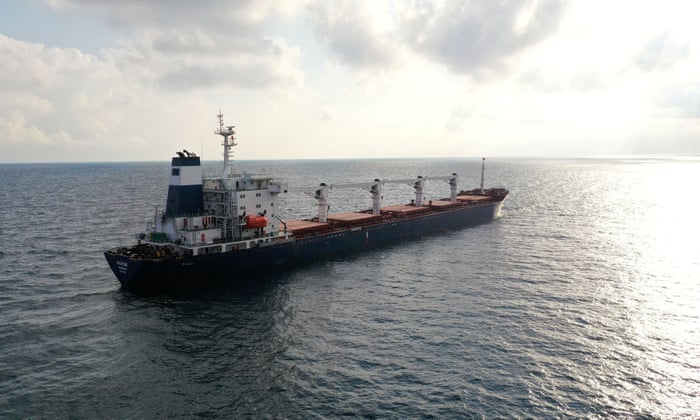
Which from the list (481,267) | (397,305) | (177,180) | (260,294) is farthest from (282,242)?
(481,267)

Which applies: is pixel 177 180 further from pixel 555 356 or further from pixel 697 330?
pixel 697 330

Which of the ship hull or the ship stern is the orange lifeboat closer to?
the ship hull

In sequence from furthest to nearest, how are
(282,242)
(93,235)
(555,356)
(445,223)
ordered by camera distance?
(445,223) → (93,235) → (282,242) → (555,356)

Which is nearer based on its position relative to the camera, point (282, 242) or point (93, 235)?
point (282, 242)

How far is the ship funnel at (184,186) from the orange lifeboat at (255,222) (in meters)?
5.64

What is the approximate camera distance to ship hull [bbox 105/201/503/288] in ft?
129

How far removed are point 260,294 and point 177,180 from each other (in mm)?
16633

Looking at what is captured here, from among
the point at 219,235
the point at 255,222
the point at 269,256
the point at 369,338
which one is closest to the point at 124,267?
the point at 219,235

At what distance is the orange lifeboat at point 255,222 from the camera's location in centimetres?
4631

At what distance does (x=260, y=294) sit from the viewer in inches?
1572

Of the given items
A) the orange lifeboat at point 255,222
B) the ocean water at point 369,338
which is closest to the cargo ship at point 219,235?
the orange lifeboat at point 255,222

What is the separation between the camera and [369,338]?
1199 inches

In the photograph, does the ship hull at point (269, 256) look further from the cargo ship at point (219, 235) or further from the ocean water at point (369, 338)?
the ocean water at point (369, 338)

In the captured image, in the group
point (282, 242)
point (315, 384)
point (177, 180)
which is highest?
point (177, 180)
